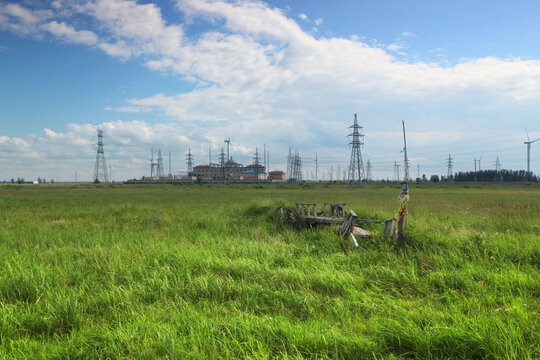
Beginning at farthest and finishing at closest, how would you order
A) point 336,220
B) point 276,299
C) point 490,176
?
point 490,176 → point 336,220 → point 276,299

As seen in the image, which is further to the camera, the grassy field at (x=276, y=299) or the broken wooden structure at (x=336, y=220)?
the broken wooden structure at (x=336, y=220)

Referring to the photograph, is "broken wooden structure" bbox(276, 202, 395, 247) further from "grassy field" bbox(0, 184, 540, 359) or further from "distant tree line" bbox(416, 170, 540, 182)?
"distant tree line" bbox(416, 170, 540, 182)

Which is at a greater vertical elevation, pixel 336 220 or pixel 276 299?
pixel 336 220

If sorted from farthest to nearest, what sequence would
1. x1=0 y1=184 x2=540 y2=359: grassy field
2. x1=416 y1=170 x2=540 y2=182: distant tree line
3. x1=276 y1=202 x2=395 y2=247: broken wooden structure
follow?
x1=416 y1=170 x2=540 y2=182: distant tree line → x1=276 y1=202 x2=395 y2=247: broken wooden structure → x1=0 y1=184 x2=540 y2=359: grassy field

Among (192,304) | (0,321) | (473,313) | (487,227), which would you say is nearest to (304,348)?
(192,304)

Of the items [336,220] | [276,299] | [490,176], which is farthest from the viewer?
[490,176]

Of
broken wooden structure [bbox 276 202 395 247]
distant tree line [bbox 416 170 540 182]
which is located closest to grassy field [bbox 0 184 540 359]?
broken wooden structure [bbox 276 202 395 247]

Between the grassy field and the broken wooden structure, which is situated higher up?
the broken wooden structure

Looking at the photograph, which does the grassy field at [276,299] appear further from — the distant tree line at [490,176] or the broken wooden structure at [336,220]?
the distant tree line at [490,176]

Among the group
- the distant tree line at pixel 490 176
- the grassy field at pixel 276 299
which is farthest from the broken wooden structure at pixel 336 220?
the distant tree line at pixel 490 176

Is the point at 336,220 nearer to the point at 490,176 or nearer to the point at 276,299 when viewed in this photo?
the point at 276,299

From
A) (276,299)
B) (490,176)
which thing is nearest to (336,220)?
(276,299)

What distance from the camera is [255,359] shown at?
3404mm

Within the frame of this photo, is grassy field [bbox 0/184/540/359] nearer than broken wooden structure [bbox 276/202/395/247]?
Yes
